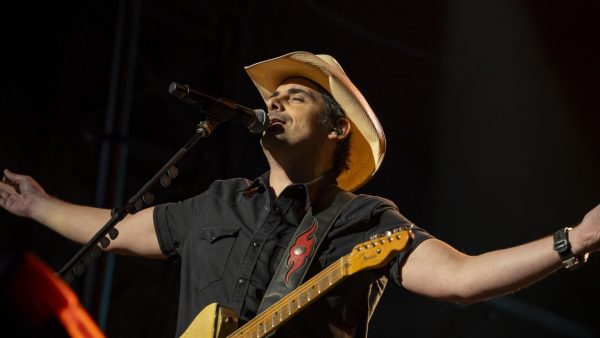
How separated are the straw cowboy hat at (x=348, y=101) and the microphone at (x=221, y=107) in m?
0.52

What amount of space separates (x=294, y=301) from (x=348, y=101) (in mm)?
1151

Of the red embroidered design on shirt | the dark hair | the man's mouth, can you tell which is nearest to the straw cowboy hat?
the dark hair

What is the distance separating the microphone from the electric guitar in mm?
703

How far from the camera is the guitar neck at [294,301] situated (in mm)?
2828

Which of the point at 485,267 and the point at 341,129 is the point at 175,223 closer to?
the point at 341,129

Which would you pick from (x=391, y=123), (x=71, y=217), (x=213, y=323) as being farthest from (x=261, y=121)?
(x=391, y=123)

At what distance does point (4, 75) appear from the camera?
18.3 feet

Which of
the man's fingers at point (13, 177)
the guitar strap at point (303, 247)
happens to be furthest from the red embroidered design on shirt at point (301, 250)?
the man's fingers at point (13, 177)

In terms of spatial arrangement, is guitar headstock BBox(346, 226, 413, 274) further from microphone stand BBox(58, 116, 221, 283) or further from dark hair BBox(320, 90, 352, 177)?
dark hair BBox(320, 90, 352, 177)

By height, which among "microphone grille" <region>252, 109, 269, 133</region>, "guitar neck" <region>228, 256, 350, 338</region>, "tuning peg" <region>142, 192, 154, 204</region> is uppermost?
"microphone grille" <region>252, 109, 269, 133</region>

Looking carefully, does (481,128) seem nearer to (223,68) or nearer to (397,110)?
(397,110)

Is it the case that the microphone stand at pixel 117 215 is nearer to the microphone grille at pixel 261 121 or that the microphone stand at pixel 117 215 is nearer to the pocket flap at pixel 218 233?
the microphone grille at pixel 261 121

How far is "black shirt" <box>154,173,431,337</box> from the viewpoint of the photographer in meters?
3.00

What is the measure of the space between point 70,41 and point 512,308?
3.73 meters
